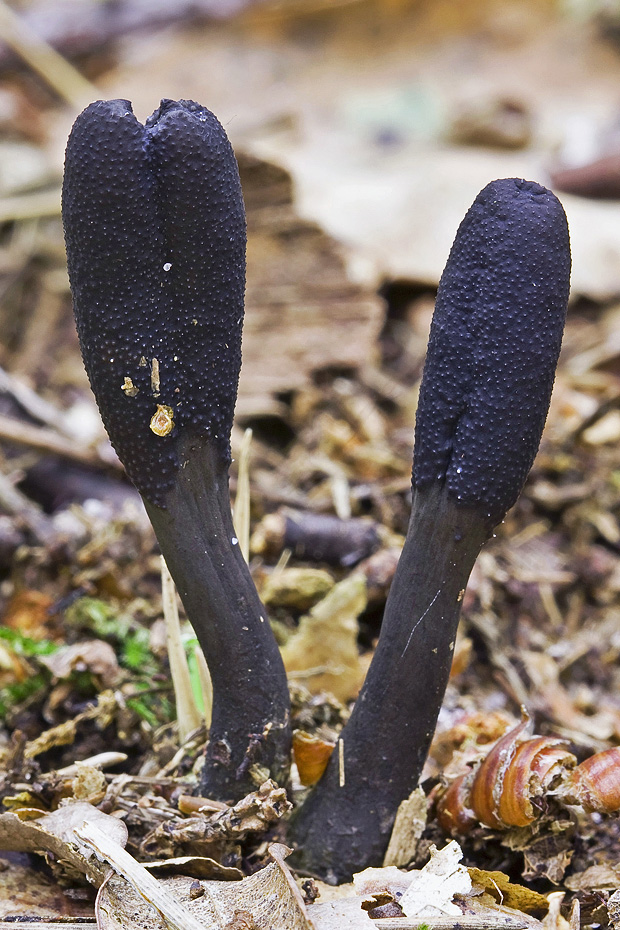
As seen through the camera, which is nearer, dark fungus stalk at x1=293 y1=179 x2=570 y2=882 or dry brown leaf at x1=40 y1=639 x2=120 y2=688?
dark fungus stalk at x1=293 y1=179 x2=570 y2=882

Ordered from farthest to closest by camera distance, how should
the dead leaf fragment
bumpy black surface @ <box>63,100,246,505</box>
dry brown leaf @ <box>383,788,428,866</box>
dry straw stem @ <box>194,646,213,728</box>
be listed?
dry straw stem @ <box>194,646,213,728</box>
dry brown leaf @ <box>383,788,428,866</box>
the dead leaf fragment
bumpy black surface @ <box>63,100,246,505</box>

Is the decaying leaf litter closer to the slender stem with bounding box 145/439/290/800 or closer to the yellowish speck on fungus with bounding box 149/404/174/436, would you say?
the slender stem with bounding box 145/439/290/800

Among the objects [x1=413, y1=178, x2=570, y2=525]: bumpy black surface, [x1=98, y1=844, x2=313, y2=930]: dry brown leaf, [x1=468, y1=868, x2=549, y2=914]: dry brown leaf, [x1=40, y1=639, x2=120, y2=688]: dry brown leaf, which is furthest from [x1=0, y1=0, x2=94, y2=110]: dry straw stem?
[x1=468, y1=868, x2=549, y2=914]: dry brown leaf

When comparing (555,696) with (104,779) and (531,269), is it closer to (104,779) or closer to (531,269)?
(104,779)

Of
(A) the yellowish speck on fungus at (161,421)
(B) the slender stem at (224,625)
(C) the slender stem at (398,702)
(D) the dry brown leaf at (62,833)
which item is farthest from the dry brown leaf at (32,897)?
(A) the yellowish speck on fungus at (161,421)

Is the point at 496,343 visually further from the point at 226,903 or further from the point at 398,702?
the point at 226,903

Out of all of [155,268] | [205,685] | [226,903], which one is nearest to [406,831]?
[226,903]
